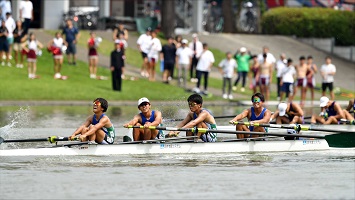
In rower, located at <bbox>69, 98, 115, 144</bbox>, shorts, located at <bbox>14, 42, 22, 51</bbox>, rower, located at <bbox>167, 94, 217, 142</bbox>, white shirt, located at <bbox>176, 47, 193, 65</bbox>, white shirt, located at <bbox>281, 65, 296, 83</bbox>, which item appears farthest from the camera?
white shirt, located at <bbox>176, 47, 193, 65</bbox>

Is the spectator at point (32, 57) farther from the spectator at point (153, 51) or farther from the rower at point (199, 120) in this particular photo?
the rower at point (199, 120)

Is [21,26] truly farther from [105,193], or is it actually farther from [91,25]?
Result: [105,193]

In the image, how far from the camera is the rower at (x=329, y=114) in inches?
1309

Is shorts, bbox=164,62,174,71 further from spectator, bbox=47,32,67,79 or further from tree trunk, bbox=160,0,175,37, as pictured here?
tree trunk, bbox=160,0,175,37

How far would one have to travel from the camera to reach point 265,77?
153ft

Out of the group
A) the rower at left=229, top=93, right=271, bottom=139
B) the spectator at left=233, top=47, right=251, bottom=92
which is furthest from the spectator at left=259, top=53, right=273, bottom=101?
the rower at left=229, top=93, right=271, bottom=139

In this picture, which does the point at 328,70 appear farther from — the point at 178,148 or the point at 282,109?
the point at 178,148

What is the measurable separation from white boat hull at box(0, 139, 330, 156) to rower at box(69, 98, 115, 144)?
0.43 meters

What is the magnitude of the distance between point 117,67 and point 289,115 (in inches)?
568

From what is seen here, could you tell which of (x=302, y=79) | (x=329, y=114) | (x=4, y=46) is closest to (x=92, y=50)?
(x=4, y=46)

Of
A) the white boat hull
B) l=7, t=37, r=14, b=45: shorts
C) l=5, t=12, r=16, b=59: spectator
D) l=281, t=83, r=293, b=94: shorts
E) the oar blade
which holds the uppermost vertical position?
l=5, t=12, r=16, b=59: spectator

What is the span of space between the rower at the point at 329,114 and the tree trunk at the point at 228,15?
31036 mm

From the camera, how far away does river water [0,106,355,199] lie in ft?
69.9

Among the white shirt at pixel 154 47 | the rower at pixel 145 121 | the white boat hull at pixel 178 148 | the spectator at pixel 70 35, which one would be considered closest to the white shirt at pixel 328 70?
the white shirt at pixel 154 47
